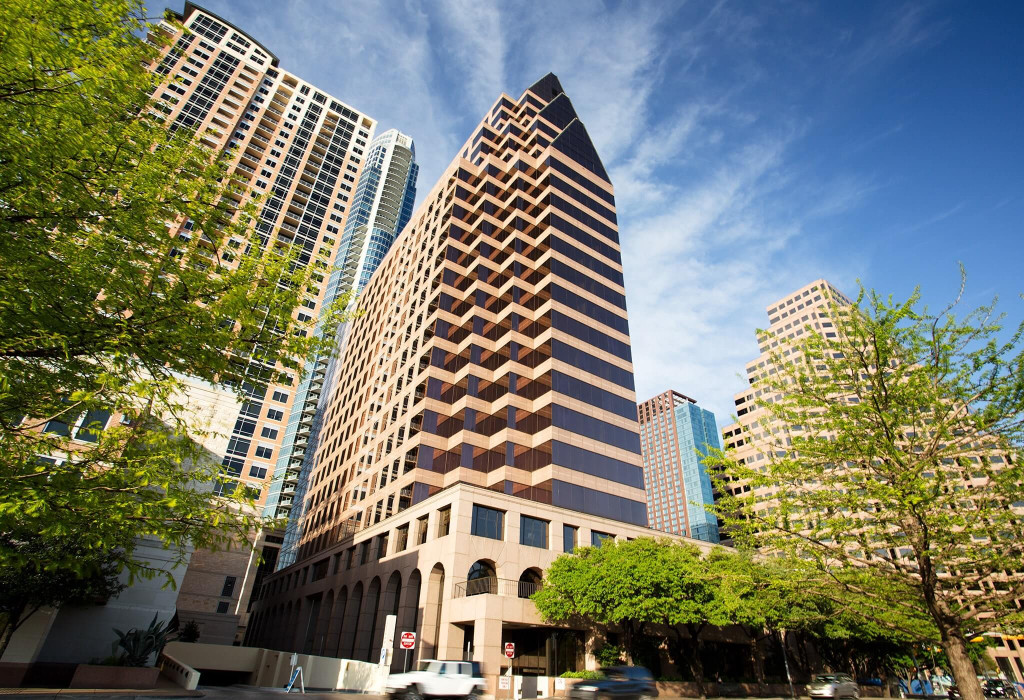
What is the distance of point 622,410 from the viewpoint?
1919 inches

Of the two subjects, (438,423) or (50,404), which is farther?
(438,423)

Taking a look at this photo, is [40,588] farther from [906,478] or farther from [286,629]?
[286,629]

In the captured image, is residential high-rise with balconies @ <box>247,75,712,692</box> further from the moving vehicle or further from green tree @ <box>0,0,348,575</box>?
the moving vehicle

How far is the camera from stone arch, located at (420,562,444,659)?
33562mm

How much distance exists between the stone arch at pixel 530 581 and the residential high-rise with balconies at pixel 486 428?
0.14 metres

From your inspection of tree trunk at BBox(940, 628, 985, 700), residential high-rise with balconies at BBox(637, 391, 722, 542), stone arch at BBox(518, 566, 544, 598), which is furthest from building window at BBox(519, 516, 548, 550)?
residential high-rise with balconies at BBox(637, 391, 722, 542)

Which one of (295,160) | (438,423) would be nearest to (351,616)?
(438,423)

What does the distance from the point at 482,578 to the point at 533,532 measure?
570 cm

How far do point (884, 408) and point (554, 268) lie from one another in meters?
38.5

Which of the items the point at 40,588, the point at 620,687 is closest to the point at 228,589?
the point at 40,588

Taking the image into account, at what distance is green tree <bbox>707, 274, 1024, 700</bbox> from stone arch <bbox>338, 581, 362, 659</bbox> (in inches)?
1510

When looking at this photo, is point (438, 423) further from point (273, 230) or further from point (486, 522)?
point (273, 230)

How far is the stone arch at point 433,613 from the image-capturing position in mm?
33562

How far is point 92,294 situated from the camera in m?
9.29
